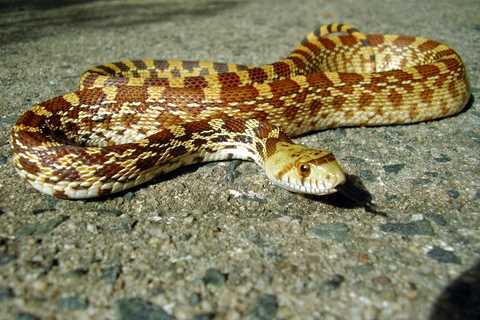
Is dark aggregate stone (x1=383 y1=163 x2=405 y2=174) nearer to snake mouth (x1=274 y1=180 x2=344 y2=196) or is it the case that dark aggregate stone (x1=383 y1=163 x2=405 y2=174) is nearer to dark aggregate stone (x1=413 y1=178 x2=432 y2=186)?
dark aggregate stone (x1=413 y1=178 x2=432 y2=186)

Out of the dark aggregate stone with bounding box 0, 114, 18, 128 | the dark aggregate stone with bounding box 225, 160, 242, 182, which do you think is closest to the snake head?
the dark aggregate stone with bounding box 225, 160, 242, 182

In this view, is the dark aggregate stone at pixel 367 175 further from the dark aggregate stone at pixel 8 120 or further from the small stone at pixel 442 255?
the dark aggregate stone at pixel 8 120

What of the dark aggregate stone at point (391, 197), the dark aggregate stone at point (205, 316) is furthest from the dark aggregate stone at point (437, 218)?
the dark aggregate stone at point (205, 316)

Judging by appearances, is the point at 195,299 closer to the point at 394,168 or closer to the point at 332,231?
the point at 332,231

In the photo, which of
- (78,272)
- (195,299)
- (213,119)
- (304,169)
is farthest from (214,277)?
(213,119)

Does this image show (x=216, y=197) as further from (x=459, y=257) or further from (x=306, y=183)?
(x=459, y=257)
